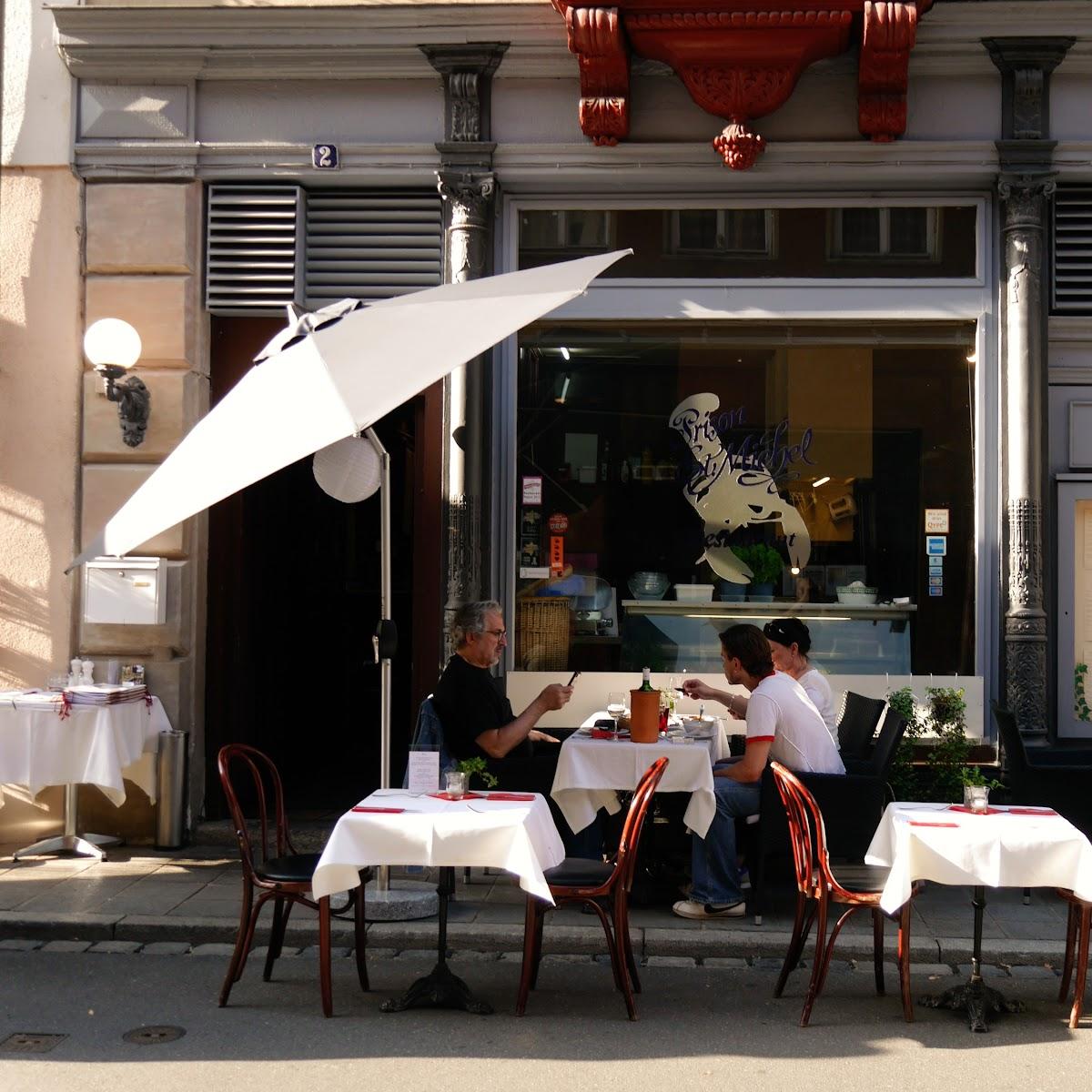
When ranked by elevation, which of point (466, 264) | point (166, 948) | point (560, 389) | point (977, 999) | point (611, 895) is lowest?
point (166, 948)

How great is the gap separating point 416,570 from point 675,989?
3708mm

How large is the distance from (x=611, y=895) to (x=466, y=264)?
4293 millimetres

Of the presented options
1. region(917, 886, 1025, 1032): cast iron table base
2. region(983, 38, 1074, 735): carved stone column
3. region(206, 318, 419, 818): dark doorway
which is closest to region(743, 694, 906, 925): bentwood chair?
region(917, 886, 1025, 1032): cast iron table base

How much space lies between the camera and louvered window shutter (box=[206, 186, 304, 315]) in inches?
346

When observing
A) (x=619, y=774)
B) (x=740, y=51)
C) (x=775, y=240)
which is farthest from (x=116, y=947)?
(x=740, y=51)

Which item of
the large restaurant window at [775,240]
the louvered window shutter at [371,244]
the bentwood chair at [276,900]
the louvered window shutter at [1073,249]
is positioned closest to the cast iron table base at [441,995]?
the bentwood chair at [276,900]

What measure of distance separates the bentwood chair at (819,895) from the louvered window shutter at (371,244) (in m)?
4.39

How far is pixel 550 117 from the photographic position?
8.66 m

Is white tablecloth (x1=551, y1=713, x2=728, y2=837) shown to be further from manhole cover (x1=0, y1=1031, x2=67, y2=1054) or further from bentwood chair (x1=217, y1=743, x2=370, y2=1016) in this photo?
manhole cover (x1=0, y1=1031, x2=67, y2=1054)

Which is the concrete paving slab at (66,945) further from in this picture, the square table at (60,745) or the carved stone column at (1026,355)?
the carved stone column at (1026,355)

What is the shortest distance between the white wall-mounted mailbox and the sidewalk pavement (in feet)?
5.38

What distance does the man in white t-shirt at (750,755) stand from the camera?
265 inches

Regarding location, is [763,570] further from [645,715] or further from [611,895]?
[611,895]

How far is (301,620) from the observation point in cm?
1128
